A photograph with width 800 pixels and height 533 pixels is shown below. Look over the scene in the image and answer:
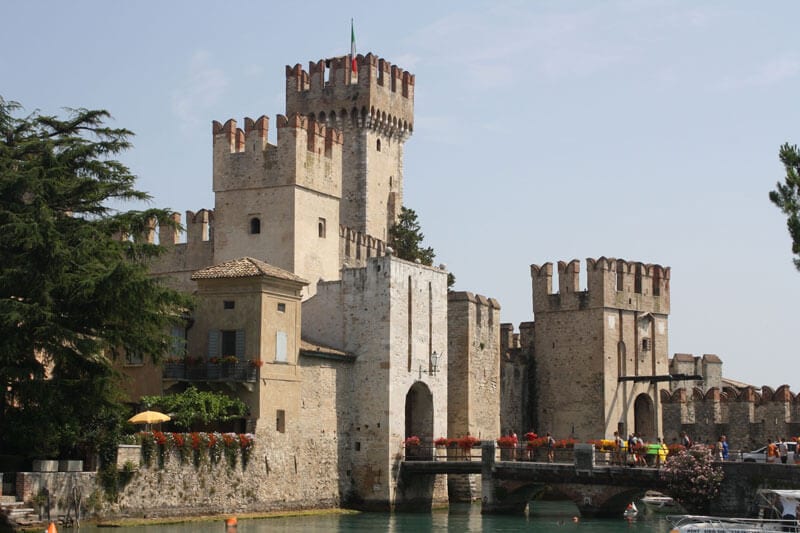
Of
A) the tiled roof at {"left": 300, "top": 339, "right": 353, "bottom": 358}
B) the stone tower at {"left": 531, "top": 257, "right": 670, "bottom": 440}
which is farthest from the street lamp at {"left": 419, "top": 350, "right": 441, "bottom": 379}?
the stone tower at {"left": 531, "top": 257, "right": 670, "bottom": 440}

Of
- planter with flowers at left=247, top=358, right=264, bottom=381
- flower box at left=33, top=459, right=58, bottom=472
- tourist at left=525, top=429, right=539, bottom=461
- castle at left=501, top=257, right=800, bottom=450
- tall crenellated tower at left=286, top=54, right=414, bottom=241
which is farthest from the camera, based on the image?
tall crenellated tower at left=286, top=54, right=414, bottom=241

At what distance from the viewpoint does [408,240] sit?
62094 mm

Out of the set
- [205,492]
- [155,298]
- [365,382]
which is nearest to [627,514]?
[365,382]

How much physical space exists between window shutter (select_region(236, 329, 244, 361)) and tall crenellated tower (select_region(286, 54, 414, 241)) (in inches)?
802

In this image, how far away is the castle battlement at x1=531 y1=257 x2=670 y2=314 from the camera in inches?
2266

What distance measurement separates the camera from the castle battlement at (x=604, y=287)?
189 ft

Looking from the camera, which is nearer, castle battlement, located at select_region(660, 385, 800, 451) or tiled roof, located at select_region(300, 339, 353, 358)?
tiled roof, located at select_region(300, 339, 353, 358)

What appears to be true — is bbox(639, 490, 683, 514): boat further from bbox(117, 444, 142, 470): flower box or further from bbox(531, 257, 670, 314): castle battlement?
bbox(117, 444, 142, 470): flower box

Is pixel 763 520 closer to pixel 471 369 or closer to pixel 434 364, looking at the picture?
pixel 434 364

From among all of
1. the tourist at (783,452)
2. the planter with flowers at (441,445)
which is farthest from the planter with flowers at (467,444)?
the tourist at (783,452)

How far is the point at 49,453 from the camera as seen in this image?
3647 centimetres

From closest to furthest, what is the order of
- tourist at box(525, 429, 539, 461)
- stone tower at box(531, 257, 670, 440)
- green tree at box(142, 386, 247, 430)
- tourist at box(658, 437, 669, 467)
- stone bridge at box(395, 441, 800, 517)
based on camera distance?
stone bridge at box(395, 441, 800, 517)
green tree at box(142, 386, 247, 430)
tourist at box(658, 437, 669, 467)
tourist at box(525, 429, 539, 461)
stone tower at box(531, 257, 670, 440)

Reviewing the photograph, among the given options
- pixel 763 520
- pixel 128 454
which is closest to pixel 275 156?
pixel 128 454

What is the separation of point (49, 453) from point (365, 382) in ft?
42.9
